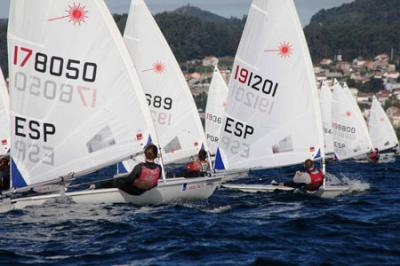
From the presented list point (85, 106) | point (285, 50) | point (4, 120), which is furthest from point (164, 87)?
point (85, 106)

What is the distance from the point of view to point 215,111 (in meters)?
37.3

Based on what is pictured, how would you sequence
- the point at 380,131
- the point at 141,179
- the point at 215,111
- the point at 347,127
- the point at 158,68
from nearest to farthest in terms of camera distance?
the point at 141,179 < the point at 158,68 < the point at 215,111 < the point at 347,127 < the point at 380,131

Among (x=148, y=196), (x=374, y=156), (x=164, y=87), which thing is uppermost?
(x=164, y=87)

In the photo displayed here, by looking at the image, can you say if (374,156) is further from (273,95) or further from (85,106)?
(85,106)

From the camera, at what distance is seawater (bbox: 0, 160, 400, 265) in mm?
12234

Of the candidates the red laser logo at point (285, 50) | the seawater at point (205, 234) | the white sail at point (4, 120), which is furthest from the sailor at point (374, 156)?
the seawater at point (205, 234)

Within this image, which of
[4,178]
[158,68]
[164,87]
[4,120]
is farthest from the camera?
[4,120]

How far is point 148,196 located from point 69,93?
2379mm

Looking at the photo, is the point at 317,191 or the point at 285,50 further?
the point at 285,50

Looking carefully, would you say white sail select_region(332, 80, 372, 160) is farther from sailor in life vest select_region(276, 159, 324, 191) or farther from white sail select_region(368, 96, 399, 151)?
sailor in life vest select_region(276, 159, 324, 191)

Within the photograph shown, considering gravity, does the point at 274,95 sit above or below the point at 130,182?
above

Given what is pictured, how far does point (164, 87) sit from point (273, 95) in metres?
4.81

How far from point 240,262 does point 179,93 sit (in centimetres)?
1436

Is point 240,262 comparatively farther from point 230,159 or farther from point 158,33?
point 158,33
